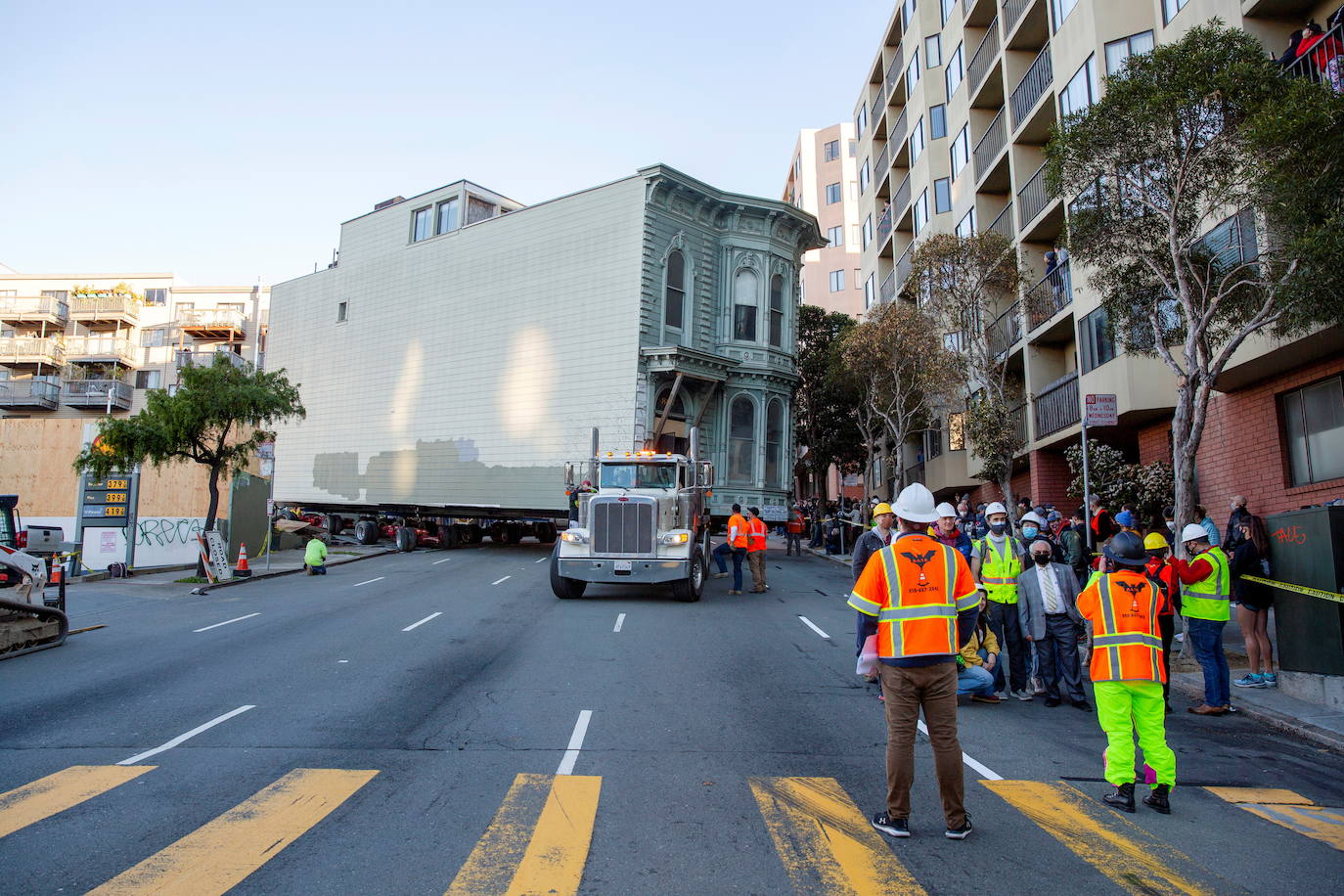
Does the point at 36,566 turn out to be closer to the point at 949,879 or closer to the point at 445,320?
the point at 949,879

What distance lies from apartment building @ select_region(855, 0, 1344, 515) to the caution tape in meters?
5.20

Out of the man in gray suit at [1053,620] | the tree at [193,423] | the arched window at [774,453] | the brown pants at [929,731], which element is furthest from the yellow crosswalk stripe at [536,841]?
the arched window at [774,453]

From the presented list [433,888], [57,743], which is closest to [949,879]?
[433,888]

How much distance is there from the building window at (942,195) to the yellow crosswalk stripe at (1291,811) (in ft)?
94.4

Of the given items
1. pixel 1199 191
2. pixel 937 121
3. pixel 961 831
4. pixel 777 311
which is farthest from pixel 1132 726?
pixel 937 121

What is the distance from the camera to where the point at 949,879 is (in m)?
4.51

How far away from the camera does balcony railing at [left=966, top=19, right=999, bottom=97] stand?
2768 centimetres

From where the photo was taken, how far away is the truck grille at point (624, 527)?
16562 millimetres

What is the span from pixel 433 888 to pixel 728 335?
26.7 metres

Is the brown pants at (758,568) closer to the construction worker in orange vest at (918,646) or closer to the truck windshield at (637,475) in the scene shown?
the truck windshield at (637,475)

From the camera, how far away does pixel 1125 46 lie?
20000mm

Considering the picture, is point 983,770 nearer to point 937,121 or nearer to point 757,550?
point 757,550

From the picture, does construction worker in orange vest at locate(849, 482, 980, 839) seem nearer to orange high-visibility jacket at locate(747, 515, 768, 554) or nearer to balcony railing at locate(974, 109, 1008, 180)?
orange high-visibility jacket at locate(747, 515, 768, 554)

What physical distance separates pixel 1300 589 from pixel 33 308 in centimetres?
7086
